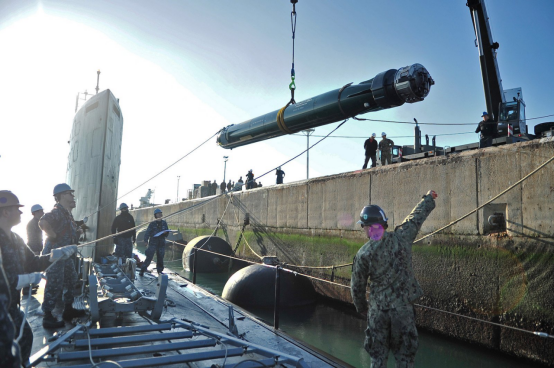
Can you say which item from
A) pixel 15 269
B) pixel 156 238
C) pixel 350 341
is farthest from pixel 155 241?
pixel 15 269

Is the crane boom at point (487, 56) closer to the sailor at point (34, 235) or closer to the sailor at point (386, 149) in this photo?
the sailor at point (386, 149)

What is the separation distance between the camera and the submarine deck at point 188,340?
343 cm

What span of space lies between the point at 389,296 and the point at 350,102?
2398mm

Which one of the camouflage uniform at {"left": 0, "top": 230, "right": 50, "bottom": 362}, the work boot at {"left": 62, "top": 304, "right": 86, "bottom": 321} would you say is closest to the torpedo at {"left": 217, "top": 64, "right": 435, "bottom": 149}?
the camouflage uniform at {"left": 0, "top": 230, "right": 50, "bottom": 362}

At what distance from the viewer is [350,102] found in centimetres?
450

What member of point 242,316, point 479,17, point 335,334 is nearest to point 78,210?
point 242,316

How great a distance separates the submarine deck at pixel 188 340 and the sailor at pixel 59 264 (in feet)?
0.92

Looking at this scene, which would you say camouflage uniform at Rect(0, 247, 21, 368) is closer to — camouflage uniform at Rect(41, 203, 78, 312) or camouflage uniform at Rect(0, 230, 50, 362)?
camouflage uniform at Rect(0, 230, 50, 362)

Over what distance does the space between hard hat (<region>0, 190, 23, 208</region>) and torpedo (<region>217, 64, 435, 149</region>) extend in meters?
3.41

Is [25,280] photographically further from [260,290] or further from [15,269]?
[260,290]

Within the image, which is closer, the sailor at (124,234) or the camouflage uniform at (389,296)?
the camouflage uniform at (389,296)

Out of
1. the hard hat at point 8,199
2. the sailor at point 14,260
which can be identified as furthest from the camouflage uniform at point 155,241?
the hard hat at point 8,199

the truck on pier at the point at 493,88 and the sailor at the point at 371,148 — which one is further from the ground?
the truck on pier at the point at 493,88

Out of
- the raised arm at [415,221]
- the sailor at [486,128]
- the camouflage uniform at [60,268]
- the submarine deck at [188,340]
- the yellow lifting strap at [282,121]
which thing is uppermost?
the sailor at [486,128]
